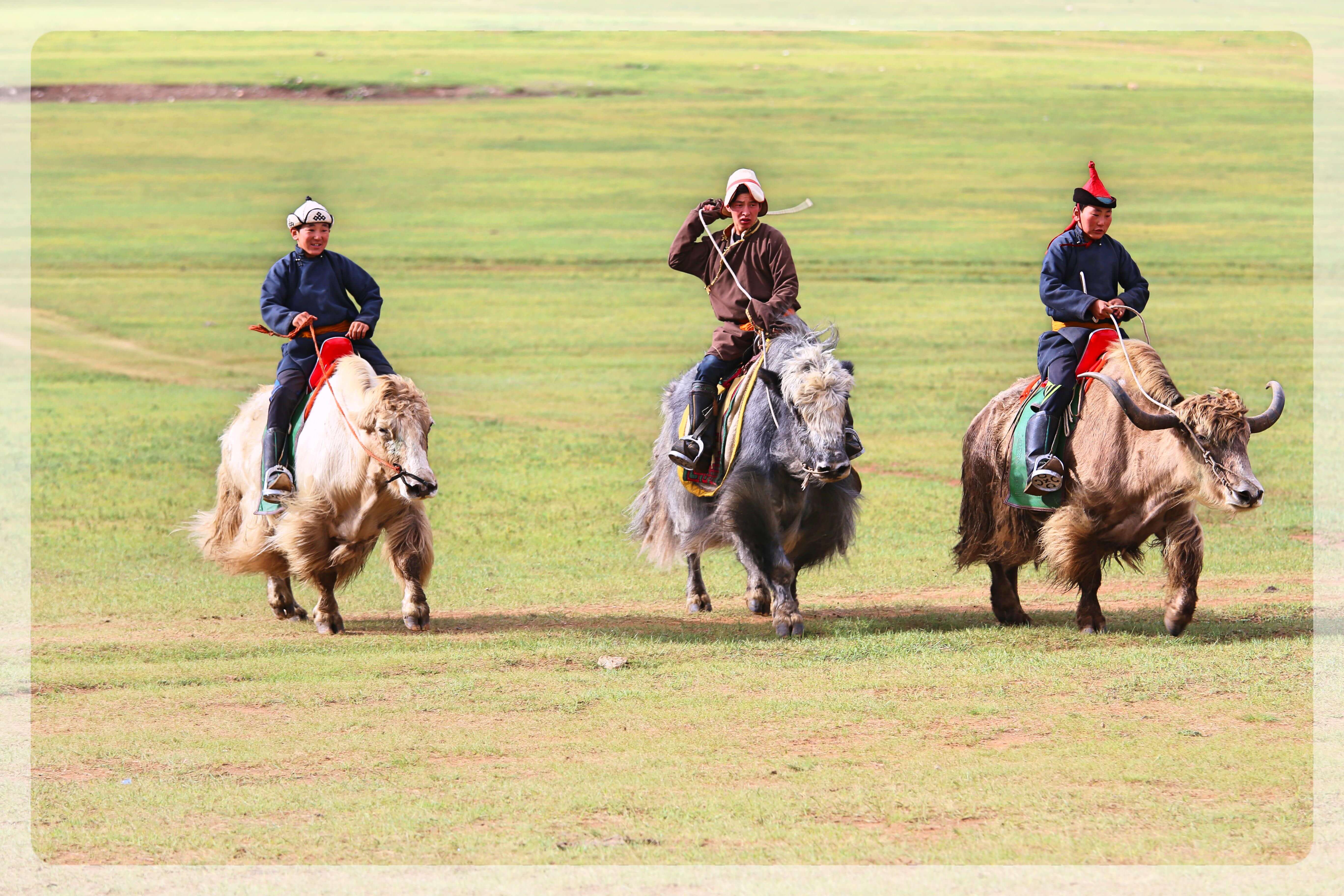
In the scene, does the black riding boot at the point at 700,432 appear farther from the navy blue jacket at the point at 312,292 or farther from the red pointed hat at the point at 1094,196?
the red pointed hat at the point at 1094,196

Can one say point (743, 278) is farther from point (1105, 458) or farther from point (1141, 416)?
point (1141, 416)

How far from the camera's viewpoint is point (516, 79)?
67625 mm

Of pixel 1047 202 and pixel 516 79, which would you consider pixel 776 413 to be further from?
pixel 516 79

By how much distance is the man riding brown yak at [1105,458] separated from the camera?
8.97 meters

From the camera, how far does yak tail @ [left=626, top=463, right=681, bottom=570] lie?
11156 millimetres

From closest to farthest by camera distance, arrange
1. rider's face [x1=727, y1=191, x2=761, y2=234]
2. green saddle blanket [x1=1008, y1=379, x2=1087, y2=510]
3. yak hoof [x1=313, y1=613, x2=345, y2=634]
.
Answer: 1. green saddle blanket [x1=1008, y1=379, x2=1087, y2=510]
2. rider's face [x1=727, y1=191, x2=761, y2=234]
3. yak hoof [x1=313, y1=613, x2=345, y2=634]

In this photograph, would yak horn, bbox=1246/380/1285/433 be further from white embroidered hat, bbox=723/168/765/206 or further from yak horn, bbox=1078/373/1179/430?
white embroidered hat, bbox=723/168/765/206

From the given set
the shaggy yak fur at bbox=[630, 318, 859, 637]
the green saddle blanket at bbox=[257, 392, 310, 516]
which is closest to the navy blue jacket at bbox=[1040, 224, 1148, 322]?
the shaggy yak fur at bbox=[630, 318, 859, 637]

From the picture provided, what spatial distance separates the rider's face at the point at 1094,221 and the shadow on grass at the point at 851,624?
240 cm

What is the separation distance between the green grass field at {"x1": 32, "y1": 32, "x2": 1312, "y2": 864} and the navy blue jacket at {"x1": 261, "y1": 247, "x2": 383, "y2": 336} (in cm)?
203

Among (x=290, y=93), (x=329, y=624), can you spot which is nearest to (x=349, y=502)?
(x=329, y=624)

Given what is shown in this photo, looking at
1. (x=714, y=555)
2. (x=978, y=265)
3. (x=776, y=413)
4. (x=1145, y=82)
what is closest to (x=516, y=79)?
(x=1145, y=82)

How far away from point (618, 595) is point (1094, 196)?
4589 millimetres

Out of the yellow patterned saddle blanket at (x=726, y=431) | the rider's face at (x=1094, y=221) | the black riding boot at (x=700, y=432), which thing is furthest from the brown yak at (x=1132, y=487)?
the black riding boot at (x=700, y=432)
